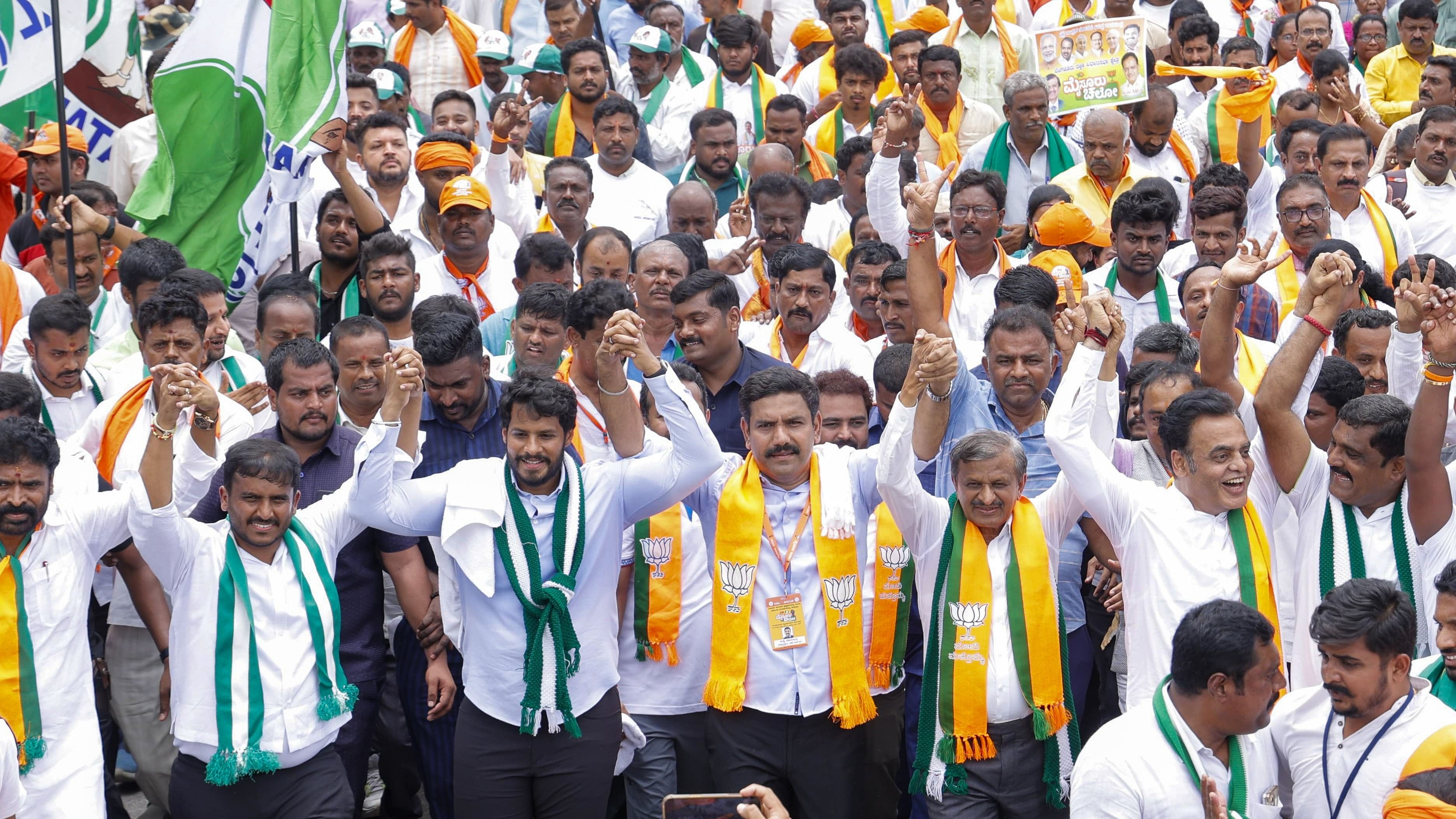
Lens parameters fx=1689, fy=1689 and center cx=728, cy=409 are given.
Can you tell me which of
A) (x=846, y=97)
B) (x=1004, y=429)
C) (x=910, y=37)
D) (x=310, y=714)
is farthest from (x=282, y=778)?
(x=910, y=37)

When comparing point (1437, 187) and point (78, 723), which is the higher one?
point (1437, 187)

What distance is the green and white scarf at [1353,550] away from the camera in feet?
18.2

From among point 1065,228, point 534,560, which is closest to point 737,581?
point 534,560

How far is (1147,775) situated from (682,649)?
2.17 m

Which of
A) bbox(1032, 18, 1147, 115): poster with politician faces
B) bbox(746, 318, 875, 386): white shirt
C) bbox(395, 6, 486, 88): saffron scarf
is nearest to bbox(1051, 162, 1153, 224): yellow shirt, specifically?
bbox(1032, 18, 1147, 115): poster with politician faces

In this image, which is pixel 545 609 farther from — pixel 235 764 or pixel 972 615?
pixel 972 615

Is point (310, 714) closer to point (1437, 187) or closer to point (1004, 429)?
point (1004, 429)

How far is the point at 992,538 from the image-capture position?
572 centimetres

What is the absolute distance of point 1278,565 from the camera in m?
5.95

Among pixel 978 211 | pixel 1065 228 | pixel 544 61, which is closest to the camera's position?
pixel 978 211

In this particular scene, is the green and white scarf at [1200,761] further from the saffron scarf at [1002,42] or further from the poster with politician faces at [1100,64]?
the saffron scarf at [1002,42]

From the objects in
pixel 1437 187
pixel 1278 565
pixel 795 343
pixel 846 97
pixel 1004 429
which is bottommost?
pixel 1278 565

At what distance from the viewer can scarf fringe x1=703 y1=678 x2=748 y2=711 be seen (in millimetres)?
5828

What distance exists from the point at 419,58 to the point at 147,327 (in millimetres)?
5512
